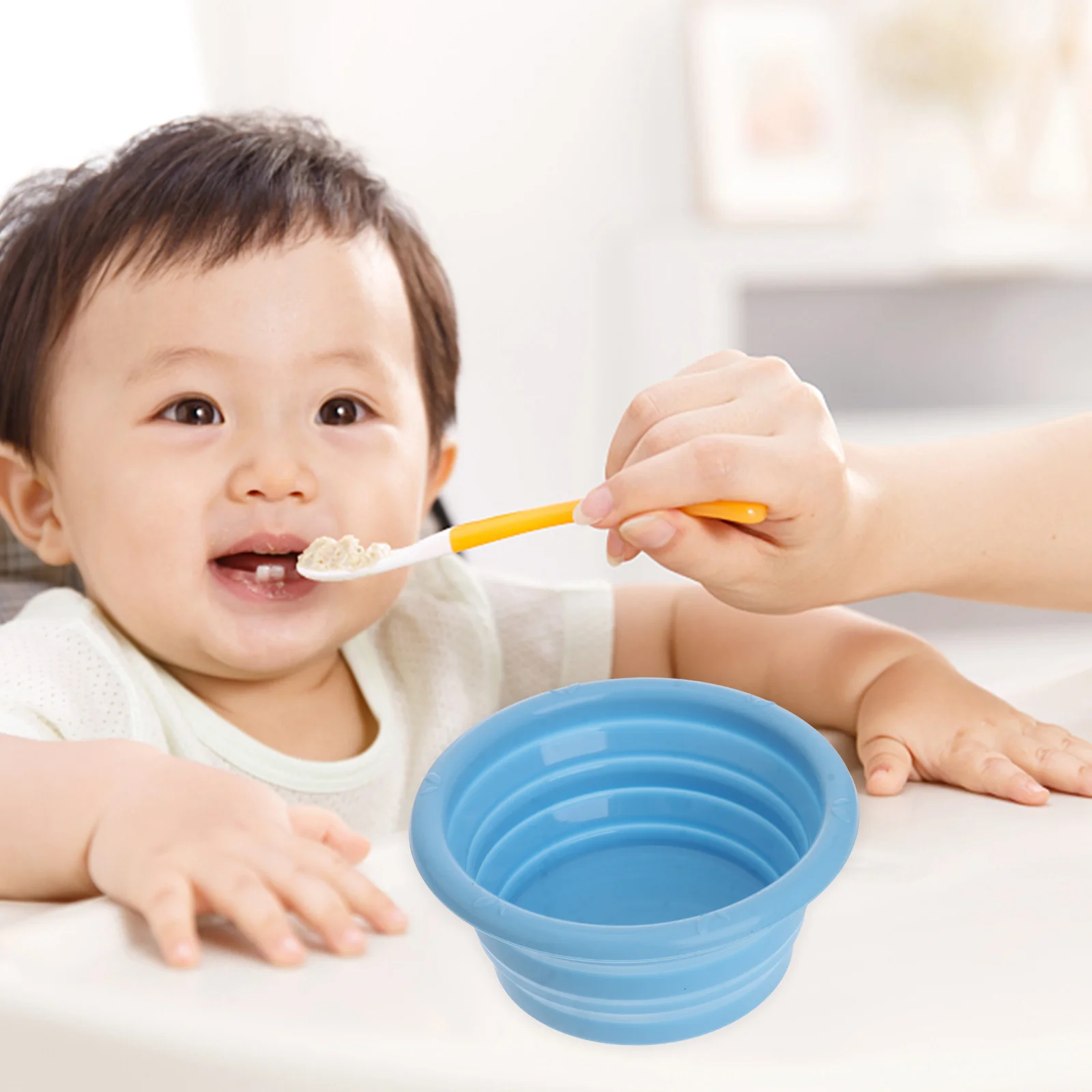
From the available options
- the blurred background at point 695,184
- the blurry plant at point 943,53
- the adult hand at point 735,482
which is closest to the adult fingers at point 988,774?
the adult hand at point 735,482

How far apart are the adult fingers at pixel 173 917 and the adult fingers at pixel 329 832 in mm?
70

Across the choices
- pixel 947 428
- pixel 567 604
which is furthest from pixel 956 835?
pixel 947 428

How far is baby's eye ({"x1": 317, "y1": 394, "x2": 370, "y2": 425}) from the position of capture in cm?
88

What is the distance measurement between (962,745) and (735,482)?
0.71 feet

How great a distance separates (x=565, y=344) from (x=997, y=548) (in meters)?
2.11

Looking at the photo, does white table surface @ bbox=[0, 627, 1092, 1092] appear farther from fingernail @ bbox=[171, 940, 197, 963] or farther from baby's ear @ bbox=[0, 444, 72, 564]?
baby's ear @ bbox=[0, 444, 72, 564]

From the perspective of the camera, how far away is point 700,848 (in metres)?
0.60

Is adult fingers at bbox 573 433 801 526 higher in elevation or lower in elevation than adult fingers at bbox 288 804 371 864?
higher

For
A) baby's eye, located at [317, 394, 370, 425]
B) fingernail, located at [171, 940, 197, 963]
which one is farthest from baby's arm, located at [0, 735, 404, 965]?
baby's eye, located at [317, 394, 370, 425]

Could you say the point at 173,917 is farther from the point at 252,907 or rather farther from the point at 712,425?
the point at 712,425

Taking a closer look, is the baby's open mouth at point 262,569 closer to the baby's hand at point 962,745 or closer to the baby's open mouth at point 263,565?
the baby's open mouth at point 263,565

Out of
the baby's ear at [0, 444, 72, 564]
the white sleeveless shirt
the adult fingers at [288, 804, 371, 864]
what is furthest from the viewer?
the baby's ear at [0, 444, 72, 564]

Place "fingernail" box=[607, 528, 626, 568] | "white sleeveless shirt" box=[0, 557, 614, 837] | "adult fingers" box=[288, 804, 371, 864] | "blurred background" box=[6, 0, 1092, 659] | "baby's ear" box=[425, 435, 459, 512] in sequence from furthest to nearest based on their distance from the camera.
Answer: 1. "blurred background" box=[6, 0, 1092, 659]
2. "baby's ear" box=[425, 435, 459, 512]
3. "white sleeveless shirt" box=[0, 557, 614, 837]
4. "fingernail" box=[607, 528, 626, 568]
5. "adult fingers" box=[288, 804, 371, 864]

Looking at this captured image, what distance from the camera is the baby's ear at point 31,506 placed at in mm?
935
